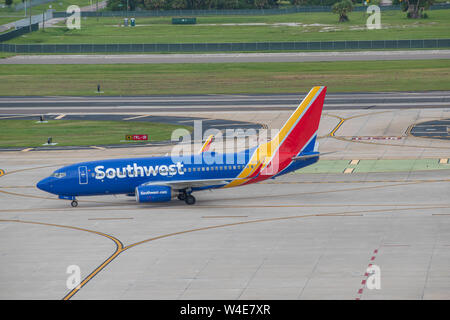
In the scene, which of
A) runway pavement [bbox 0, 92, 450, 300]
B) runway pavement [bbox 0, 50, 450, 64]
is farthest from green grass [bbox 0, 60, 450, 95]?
runway pavement [bbox 0, 92, 450, 300]

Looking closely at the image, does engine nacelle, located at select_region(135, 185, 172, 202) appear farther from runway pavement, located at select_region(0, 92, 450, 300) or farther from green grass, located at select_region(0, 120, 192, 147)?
green grass, located at select_region(0, 120, 192, 147)

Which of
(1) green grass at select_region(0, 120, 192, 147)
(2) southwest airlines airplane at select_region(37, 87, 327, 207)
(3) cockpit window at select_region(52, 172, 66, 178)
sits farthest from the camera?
(1) green grass at select_region(0, 120, 192, 147)

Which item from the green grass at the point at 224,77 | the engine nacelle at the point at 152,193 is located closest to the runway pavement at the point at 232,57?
the green grass at the point at 224,77

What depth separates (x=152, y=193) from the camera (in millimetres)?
54500

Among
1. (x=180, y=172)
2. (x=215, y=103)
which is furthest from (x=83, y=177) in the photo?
(x=215, y=103)

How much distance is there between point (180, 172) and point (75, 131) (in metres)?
40.0

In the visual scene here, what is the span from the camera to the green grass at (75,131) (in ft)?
280

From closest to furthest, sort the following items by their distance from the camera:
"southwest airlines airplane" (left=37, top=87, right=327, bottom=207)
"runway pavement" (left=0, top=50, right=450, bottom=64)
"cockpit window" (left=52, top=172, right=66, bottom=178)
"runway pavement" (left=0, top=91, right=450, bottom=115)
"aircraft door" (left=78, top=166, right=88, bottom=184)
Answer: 1. "southwest airlines airplane" (left=37, top=87, right=327, bottom=207)
2. "aircraft door" (left=78, top=166, right=88, bottom=184)
3. "cockpit window" (left=52, top=172, right=66, bottom=178)
4. "runway pavement" (left=0, top=91, right=450, bottom=115)
5. "runway pavement" (left=0, top=50, right=450, bottom=64)

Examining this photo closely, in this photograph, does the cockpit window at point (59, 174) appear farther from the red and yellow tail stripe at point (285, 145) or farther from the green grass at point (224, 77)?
the green grass at point (224, 77)

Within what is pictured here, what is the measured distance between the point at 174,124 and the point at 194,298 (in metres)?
62.2

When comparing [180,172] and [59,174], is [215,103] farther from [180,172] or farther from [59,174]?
[59,174]

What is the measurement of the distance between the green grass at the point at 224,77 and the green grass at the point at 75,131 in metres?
28.9

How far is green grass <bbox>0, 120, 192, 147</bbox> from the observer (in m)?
85.4

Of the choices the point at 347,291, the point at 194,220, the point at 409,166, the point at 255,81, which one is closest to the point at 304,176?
the point at 409,166
